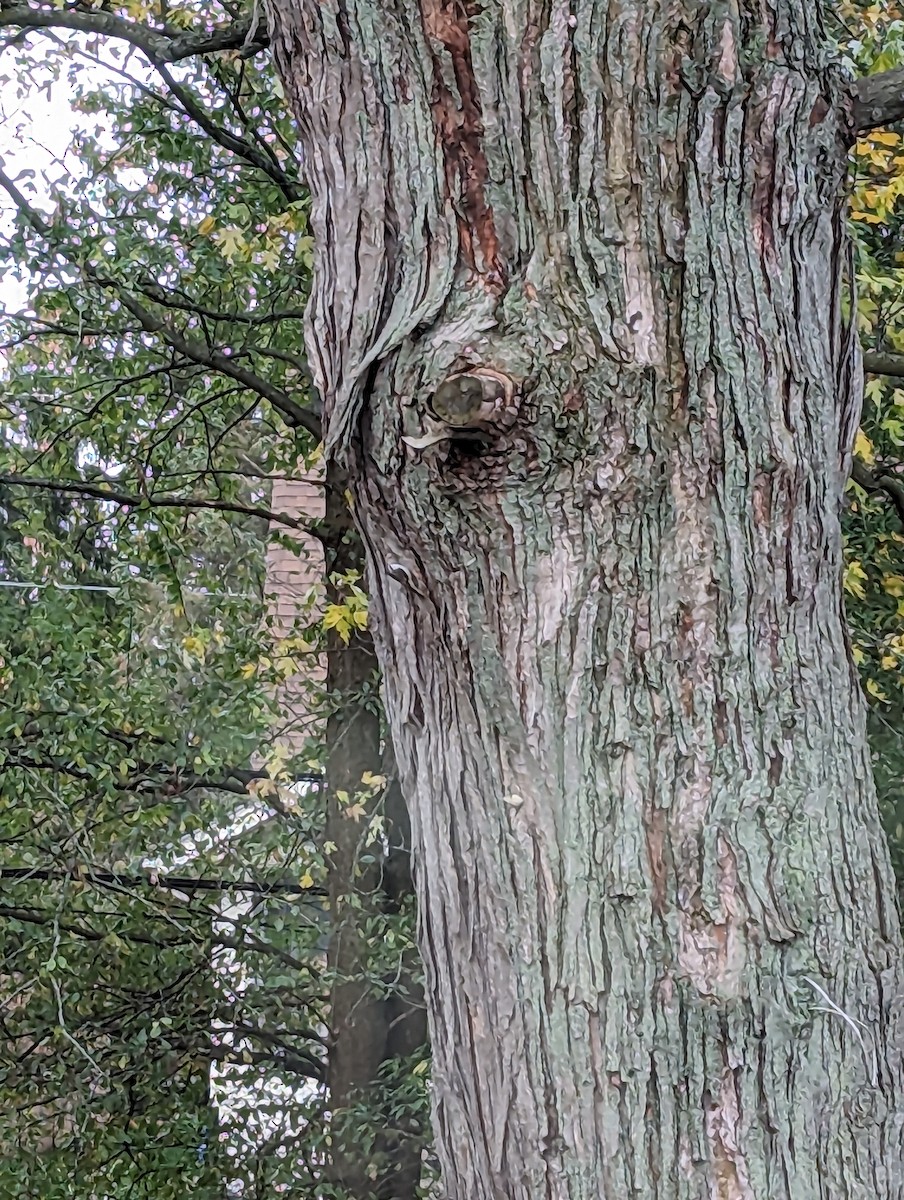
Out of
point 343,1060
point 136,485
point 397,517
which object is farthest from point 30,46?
point 343,1060

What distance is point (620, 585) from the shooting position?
4.41 ft

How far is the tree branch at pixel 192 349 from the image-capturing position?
3.91 m

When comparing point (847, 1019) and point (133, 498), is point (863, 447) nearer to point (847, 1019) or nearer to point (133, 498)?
point (847, 1019)

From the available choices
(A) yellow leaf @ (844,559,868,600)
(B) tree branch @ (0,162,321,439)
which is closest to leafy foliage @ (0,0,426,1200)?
(B) tree branch @ (0,162,321,439)

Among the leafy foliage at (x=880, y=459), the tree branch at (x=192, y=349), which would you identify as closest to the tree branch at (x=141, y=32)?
the tree branch at (x=192, y=349)

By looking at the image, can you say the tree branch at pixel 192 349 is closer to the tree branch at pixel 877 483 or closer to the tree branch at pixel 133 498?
the tree branch at pixel 133 498

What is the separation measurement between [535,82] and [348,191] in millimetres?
269

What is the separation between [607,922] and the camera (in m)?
1.31

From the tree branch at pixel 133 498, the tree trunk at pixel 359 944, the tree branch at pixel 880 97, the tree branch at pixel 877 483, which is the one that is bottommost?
the tree trunk at pixel 359 944

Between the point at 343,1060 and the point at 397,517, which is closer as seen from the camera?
the point at 397,517

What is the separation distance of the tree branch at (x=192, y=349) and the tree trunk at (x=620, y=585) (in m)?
2.73

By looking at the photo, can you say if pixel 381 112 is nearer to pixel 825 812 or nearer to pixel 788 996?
pixel 825 812

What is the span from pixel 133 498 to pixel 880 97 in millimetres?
3081

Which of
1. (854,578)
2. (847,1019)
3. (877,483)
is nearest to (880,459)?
(877,483)
